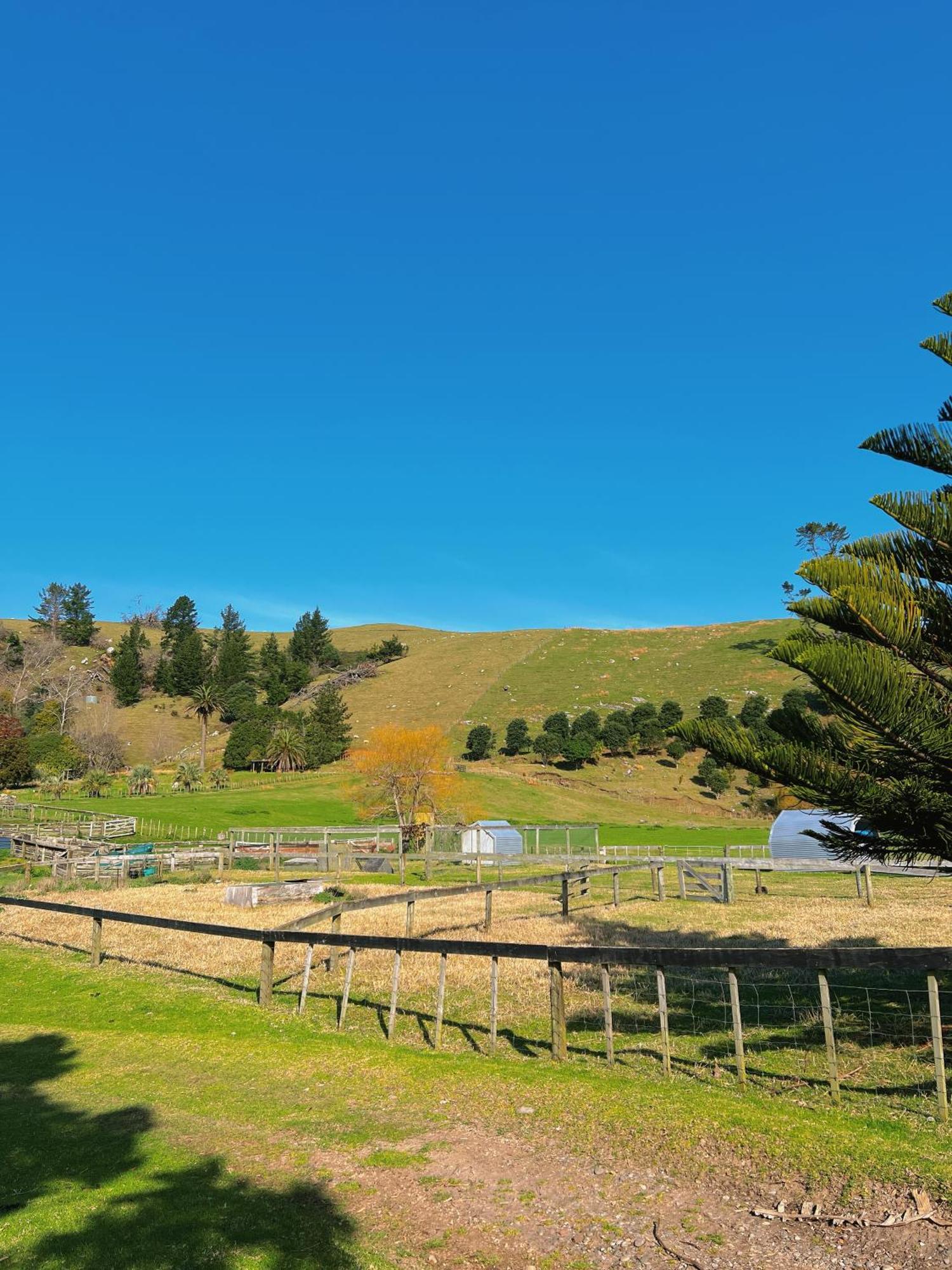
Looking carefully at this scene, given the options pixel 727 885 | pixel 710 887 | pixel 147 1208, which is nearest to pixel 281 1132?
pixel 147 1208

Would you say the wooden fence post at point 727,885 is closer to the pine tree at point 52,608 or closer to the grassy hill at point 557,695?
Result: the grassy hill at point 557,695

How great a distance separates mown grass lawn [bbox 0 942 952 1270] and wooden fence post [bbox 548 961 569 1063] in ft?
1.13

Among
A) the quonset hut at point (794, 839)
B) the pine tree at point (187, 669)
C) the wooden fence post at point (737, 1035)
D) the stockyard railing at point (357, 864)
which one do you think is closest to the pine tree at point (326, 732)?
the pine tree at point (187, 669)

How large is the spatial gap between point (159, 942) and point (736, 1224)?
1464 cm

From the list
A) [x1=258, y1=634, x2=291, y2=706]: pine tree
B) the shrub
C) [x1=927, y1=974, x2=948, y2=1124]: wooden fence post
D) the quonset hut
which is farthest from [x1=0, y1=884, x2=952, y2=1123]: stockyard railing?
[x1=258, y1=634, x2=291, y2=706]: pine tree

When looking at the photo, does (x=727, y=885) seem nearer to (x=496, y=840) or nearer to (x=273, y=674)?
(x=496, y=840)

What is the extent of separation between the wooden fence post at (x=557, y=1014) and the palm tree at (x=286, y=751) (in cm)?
7374

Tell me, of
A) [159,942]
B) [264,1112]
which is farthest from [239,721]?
[264,1112]

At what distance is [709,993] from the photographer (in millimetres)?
13008

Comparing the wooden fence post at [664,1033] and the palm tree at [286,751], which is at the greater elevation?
the palm tree at [286,751]

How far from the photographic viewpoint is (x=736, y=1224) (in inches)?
197

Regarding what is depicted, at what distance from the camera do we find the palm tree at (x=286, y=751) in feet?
262

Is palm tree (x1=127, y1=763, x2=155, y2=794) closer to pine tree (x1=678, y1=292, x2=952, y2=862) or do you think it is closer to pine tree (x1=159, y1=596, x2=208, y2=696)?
pine tree (x1=159, y1=596, x2=208, y2=696)

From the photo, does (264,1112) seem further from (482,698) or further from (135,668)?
(135,668)
